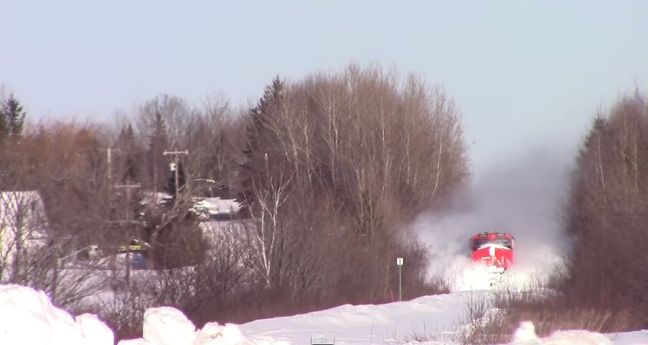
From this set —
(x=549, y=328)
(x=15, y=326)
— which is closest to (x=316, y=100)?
(x=549, y=328)

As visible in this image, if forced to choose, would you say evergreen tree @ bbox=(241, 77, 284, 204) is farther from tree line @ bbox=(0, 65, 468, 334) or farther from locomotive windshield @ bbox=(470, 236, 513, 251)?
locomotive windshield @ bbox=(470, 236, 513, 251)

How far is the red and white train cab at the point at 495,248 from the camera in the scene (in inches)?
2002

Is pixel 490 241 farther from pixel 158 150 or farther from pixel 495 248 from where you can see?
pixel 158 150

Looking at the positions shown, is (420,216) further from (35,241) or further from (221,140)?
(221,140)

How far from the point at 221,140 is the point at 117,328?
73.7 meters

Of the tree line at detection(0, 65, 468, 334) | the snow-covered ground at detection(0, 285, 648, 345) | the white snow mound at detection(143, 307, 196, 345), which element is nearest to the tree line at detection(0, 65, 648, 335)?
the tree line at detection(0, 65, 468, 334)

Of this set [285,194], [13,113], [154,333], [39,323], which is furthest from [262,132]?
[39,323]

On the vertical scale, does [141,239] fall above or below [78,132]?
below

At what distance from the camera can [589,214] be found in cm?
5006

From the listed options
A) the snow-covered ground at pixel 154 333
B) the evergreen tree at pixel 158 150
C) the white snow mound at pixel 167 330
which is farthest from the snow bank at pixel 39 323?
the evergreen tree at pixel 158 150

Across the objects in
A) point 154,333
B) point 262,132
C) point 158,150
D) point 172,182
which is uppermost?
point 158,150

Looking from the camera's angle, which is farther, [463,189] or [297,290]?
[463,189]

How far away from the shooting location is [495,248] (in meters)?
51.0

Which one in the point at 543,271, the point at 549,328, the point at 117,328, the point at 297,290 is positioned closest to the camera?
the point at 549,328
